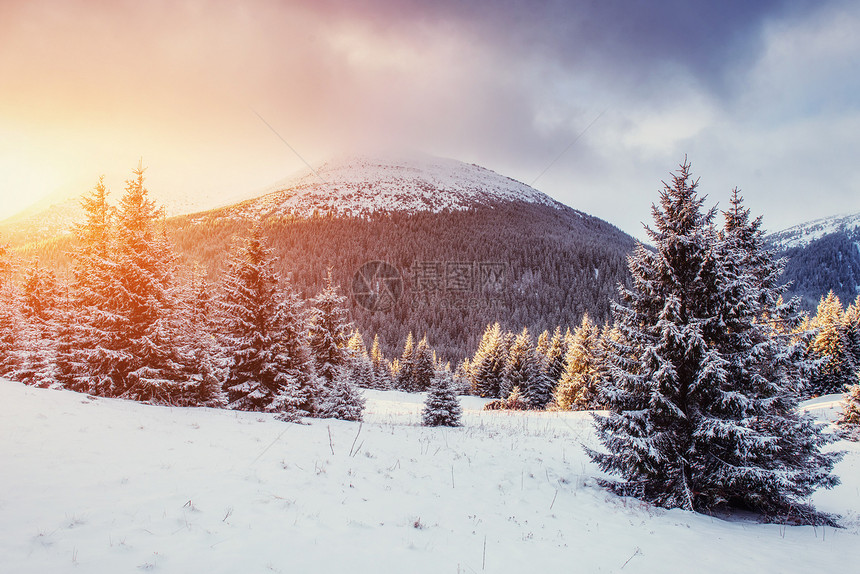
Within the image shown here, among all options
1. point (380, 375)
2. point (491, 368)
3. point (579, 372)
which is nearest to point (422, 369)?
point (380, 375)

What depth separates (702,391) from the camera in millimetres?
8297

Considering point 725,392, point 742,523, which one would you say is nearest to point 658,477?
point 742,523

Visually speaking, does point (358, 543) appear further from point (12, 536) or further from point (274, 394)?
point (274, 394)

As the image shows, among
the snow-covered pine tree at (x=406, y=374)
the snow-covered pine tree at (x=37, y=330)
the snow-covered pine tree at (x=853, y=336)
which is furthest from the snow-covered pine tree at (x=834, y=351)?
the snow-covered pine tree at (x=37, y=330)

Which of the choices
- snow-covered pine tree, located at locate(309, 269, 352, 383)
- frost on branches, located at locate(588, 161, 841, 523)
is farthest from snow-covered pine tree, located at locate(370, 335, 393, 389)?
frost on branches, located at locate(588, 161, 841, 523)

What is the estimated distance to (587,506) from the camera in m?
8.15

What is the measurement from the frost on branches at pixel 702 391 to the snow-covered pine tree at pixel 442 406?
8892mm

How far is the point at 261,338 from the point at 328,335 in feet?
17.6

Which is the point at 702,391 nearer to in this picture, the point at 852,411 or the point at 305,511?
the point at 305,511

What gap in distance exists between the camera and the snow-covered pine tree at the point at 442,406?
676 inches

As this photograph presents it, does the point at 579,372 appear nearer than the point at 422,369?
Yes

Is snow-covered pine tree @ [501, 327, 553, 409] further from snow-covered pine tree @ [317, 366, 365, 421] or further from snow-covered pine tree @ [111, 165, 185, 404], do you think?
snow-covered pine tree @ [111, 165, 185, 404]

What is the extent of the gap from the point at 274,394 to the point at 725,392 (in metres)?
15.1

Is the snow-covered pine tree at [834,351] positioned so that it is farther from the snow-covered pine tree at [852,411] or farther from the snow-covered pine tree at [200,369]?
the snow-covered pine tree at [200,369]
